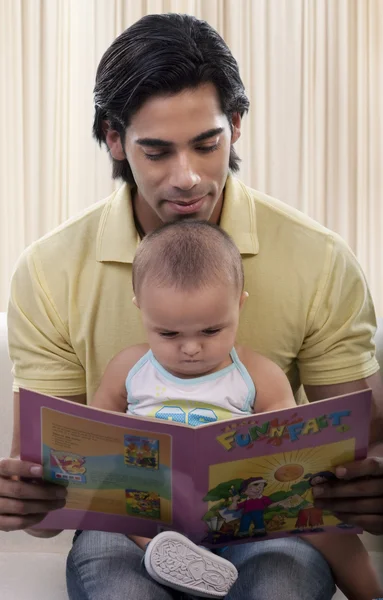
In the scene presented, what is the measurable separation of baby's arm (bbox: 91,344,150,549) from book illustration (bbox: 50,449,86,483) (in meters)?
0.22

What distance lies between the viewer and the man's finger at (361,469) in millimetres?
1458

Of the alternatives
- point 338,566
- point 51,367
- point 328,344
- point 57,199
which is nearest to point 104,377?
point 51,367

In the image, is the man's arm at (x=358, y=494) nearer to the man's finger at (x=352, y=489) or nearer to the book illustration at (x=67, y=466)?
the man's finger at (x=352, y=489)

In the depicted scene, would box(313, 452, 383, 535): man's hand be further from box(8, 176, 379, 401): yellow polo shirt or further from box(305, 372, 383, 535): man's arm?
box(8, 176, 379, 401): yellow polo shirt

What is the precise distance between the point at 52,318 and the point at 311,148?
5.18 feet

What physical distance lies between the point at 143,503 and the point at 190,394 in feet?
0.72

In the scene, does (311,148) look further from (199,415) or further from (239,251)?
(199,415)

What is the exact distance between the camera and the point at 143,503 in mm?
1446

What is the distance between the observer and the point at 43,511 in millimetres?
1543

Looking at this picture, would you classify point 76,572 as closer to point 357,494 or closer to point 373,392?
point 357,494

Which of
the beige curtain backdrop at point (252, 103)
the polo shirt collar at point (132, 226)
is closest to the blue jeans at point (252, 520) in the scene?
the polo shirt collar at point (132, 226)

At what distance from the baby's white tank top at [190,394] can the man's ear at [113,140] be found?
41 cm

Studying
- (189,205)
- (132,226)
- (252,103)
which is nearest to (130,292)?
(132,226)

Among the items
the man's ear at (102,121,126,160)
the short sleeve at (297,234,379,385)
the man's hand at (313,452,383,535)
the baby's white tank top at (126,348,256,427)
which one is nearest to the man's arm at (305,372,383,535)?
the man's hand at (313,452,383,535)
